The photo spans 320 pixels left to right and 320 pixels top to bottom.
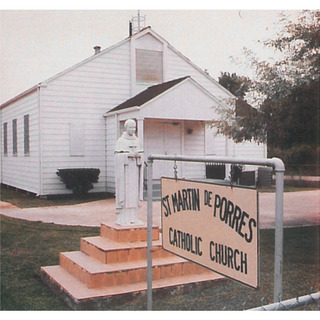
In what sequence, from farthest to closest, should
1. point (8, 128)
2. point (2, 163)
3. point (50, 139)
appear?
point (8, 128) → point (2, 163) → point (50, 139)

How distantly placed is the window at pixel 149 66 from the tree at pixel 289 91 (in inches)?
117

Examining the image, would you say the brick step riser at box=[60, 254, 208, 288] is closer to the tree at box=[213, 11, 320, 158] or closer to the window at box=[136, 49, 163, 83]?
the tree at box=[213, 11, 320, 158]

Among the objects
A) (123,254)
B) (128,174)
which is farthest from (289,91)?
(123,254)

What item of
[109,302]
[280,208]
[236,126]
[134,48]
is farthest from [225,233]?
[134,48]

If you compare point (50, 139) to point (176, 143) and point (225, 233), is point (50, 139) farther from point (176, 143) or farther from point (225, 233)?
point (225, 233)

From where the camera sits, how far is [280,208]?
96.4 inches

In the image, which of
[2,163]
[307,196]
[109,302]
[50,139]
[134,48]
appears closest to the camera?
[109,302]

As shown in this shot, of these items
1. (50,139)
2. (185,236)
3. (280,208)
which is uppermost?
(50,139)

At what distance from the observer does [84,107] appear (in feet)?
26.5

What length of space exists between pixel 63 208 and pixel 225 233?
17.9 ft

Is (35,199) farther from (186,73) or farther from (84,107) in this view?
(186,73)

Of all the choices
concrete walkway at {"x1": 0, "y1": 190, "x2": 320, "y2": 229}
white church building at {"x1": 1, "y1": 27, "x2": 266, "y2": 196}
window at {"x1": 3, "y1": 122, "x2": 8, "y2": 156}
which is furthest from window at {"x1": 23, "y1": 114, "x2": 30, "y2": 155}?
concrete walkway at {"x1": 0, "y1": 190, "x2": 320, "y2": 229}

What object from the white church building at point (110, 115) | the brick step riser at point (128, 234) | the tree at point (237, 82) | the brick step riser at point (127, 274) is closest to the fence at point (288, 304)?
the brick step riser at point (127, 274)

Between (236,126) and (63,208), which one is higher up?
(236,126)
